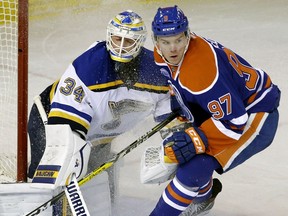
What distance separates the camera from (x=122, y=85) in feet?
12.5

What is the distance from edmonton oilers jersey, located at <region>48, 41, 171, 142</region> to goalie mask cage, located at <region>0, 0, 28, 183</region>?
0.20 meters

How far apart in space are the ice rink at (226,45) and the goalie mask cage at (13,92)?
1.61ft

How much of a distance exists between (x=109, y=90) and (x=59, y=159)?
16.1 inches

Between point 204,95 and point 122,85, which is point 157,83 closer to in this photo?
point 122,85

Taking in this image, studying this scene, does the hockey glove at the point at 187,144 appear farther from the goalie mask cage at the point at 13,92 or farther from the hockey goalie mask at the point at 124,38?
the goalie mask cage at the point at 13,92

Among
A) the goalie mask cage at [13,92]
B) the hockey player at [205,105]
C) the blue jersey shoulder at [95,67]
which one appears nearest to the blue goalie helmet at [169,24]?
the hockey player at [205,105]

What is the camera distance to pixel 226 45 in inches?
237

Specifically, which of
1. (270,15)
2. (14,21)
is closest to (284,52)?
(270,15)

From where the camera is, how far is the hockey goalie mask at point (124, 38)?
3.69 metres

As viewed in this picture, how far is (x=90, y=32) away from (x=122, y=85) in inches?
103

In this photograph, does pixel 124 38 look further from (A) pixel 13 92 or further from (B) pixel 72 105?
(A) pixel 13 92

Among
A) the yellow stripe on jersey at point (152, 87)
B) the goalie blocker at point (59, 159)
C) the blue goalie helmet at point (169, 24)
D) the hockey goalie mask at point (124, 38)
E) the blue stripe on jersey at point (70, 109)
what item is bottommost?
the goalie blocker at point (59, 159)

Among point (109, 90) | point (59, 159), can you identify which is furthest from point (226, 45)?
point (59, 159)

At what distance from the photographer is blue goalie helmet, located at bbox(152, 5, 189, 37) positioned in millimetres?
3459
